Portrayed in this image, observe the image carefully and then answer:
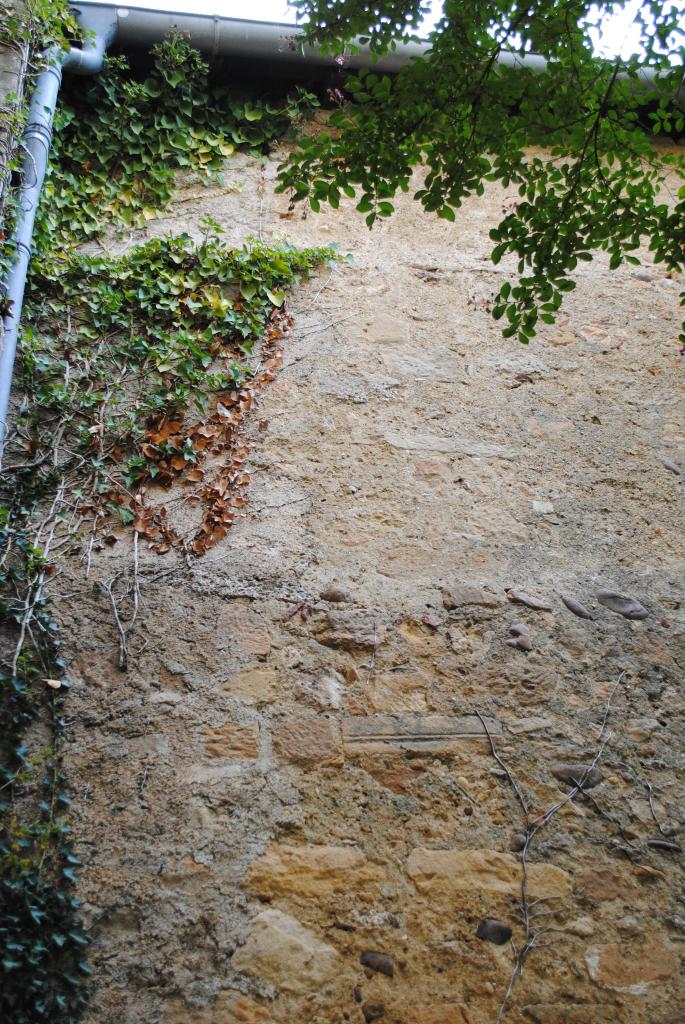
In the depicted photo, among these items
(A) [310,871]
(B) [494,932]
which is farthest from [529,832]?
(A) [310,871]

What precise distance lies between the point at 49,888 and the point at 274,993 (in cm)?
70

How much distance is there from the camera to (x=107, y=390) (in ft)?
10.9

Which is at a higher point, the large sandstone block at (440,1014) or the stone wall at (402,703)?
the stone wall at (402,703)

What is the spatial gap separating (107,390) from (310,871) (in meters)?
2.03

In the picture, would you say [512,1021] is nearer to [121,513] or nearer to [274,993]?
[274,993]

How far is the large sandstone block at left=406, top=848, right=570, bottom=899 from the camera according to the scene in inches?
96.5

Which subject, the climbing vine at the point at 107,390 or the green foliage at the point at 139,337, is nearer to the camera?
the climbing vine at the point at 107,390

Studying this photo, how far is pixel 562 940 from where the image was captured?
2.41 meters

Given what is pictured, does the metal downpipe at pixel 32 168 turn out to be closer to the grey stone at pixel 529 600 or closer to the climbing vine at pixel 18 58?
the climbing vine at pixel 18 58

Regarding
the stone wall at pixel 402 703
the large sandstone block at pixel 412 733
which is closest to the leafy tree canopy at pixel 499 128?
the stone wall at pixel 402 703

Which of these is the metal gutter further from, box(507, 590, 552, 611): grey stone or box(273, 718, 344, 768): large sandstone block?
box(507, 590, 552, 611): grey stone

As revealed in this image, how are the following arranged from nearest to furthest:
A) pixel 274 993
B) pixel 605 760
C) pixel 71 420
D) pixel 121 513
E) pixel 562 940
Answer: pixel 274 993, pixel 562 940, pixel 605 760, pixel 121 513, pixel 71 420

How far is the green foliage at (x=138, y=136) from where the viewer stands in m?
3.75

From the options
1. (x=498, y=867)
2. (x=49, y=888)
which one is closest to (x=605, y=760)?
(x=498, y=867)
